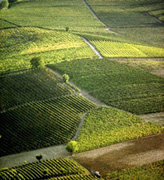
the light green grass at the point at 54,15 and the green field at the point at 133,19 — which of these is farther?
the light green grass at the point at 54,15

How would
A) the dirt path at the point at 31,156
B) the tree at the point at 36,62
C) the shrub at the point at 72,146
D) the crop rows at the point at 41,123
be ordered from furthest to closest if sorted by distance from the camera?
the tree at the point at 36,62 < the crop rows at the point at 41,123 < the shrub at the point at 72,146 < the dirt path at the point at 31,156

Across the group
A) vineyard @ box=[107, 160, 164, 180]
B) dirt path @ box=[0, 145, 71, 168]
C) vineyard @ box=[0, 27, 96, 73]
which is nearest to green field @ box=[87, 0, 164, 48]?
vineyard @ box=[0, 27, 96, 73]

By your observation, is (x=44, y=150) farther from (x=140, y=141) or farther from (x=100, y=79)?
(x=100, y=79)

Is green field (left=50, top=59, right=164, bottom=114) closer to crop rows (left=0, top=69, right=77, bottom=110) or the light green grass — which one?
crop rows (left=0, top=69, right=77, bottom=110)

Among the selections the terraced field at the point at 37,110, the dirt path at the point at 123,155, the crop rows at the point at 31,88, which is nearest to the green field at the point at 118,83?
the crop rows at the point at 31,88

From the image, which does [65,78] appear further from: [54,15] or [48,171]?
[54,15]

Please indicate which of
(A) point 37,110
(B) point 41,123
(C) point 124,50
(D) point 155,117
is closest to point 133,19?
(C) point 124,50

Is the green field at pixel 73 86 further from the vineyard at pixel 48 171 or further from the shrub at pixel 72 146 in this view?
the shrub at pixel 72 146

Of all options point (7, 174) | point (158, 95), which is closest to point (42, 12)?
point (158, 95)
